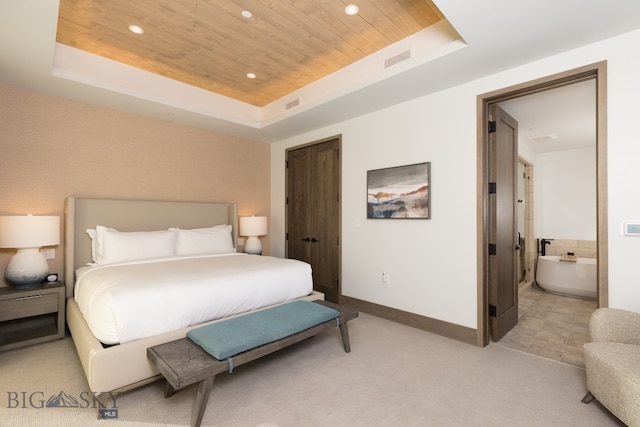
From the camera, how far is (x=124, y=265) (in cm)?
313

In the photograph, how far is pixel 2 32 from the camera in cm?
218

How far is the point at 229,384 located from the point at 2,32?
9.80 feet

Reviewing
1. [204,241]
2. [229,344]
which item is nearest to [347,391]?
[229,344]

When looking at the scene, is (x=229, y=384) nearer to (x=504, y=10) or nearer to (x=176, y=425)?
(x=176, y=425)

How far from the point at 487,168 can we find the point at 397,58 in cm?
136

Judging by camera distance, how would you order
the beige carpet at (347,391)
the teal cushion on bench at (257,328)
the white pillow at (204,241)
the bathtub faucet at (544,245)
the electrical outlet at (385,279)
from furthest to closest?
the bathtub faucet at (544,245), the white pillow at (204,241), the electrical outlet at (385,279), the teal cushion on bench at (257,328), the beige carpet at (347,391)

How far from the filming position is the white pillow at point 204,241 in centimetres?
382

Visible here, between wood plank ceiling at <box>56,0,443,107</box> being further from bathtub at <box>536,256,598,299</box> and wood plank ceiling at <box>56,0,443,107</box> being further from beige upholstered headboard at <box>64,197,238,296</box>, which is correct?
bathtub at <box>536,256,598,299</box>

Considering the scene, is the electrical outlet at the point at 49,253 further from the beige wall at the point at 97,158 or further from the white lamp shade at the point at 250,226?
the white lamp shade at the point at 250,226

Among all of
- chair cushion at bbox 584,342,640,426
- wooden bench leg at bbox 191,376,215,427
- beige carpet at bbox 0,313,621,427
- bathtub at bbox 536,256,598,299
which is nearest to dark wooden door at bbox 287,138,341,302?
beige carpet at bbox 0,313,621,427

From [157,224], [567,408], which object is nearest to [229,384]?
[567,408]

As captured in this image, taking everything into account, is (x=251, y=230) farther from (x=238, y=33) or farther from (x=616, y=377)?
(x=616, y=377)

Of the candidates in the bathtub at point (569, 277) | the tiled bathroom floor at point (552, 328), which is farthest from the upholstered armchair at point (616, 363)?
the bathtub at point (569, 277)

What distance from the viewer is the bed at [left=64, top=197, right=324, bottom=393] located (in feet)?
6.29
